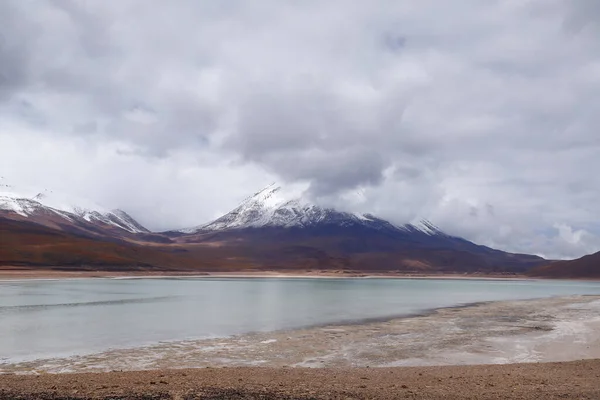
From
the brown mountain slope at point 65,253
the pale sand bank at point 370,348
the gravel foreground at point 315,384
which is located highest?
the brown mountain slope at point 65,253

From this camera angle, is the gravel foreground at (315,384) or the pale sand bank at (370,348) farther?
the pale sand bank at (370,348)

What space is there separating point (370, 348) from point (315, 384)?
974 centimetres

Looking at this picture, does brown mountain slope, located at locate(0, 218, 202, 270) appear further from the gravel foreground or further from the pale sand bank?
the gravel foreground

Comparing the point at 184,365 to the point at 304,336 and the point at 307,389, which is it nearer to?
the point at 307,389

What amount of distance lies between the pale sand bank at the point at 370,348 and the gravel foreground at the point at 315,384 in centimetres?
317

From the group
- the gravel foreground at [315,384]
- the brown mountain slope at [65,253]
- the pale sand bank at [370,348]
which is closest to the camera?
the gravel foreground at [315,384]

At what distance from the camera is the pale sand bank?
19109 mm

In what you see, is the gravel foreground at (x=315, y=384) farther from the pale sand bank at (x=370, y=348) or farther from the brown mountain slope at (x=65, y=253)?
the brown mountain slope at (x=65, y=253)

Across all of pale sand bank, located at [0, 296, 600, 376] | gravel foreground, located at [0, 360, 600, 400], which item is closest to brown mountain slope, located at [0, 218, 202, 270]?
pale sand bank, located at [0, 296, 600, 376]

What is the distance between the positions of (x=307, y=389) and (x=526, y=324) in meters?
25.6

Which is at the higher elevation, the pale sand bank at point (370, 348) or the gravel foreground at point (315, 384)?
the gravel foreground at point (315, 384)

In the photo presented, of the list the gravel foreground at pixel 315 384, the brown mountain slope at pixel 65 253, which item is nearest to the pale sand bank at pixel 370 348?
the gravel foreground at pixel 315 384

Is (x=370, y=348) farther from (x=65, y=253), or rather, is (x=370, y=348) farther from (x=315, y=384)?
(x=65, y=253)

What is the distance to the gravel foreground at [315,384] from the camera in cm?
1213
